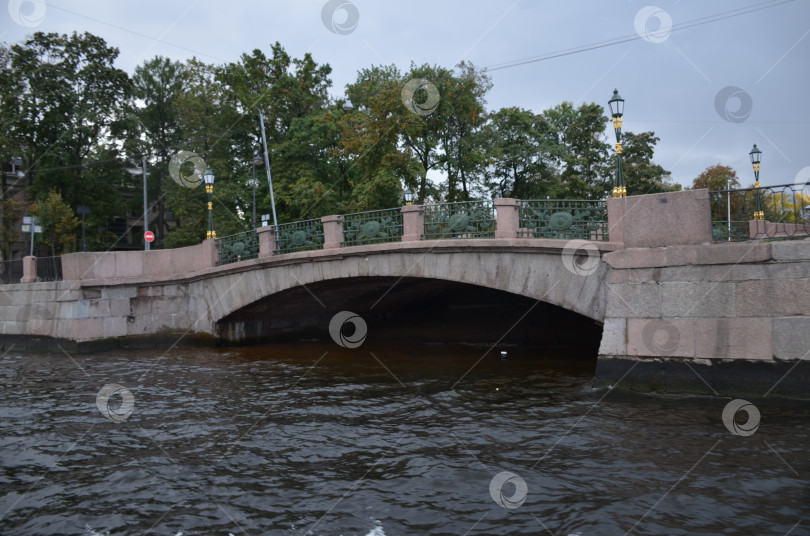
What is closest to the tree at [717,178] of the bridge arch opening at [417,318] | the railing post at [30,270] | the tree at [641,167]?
the tree at [641,167]

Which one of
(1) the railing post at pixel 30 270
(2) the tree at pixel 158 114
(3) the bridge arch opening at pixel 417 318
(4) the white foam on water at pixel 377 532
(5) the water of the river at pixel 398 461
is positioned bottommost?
(4) the white foam on water at pixel 377 532

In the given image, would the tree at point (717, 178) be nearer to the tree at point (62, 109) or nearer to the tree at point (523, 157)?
the tree at point (523, 157)

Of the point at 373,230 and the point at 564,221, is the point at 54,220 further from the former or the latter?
the point at 564,221

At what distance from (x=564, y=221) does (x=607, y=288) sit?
73.4 inches

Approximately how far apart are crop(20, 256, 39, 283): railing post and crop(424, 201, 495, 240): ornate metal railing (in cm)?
1253

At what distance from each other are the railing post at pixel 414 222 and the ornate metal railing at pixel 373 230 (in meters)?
0.33

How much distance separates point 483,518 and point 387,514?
31.2 inches

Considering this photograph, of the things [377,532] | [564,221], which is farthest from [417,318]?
[377,532]

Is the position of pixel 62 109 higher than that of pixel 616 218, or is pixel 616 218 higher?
pixel 62 109

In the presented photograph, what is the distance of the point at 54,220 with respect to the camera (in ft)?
105

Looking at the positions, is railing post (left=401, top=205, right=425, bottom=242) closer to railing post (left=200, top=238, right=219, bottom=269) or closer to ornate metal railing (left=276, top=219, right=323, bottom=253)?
ornate metal railing (left=276, top=219, right=323, bottom=253)

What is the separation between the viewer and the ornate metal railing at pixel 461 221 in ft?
42.0

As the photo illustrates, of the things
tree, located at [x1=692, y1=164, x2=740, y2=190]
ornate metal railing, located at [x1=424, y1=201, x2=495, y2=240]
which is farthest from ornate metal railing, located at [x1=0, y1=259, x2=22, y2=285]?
tree, located at [x1=692, y1=164, x2=740, y2=190]

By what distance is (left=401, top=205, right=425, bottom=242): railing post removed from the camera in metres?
13.7
